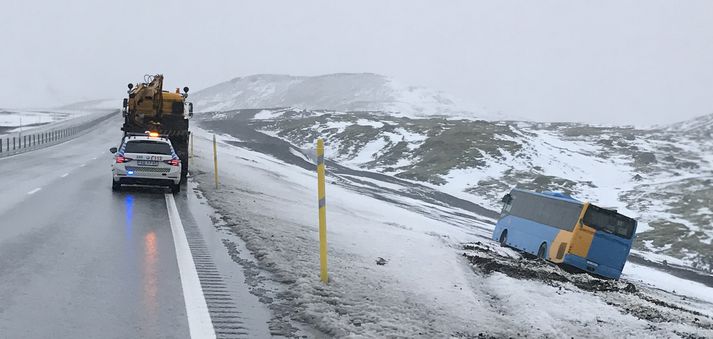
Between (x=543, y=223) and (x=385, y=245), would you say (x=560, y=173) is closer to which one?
(x=543, y=223)

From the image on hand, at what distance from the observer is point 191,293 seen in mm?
7531

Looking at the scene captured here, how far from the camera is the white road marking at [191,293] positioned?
6137 mm

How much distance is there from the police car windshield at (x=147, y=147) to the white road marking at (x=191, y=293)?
7.29 meters

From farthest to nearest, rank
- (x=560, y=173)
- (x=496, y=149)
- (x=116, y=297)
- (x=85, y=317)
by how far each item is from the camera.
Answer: (x=496, y=149) → (x=560, y=173) → (x=116, y=297) → (x=85, y=317)

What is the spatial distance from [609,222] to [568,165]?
4183 centimetres

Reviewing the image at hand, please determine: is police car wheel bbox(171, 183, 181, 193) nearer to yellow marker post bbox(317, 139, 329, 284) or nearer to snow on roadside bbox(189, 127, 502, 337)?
snow on roadside bbox(189, 127, 502, 337)

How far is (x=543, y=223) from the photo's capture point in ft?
88.0

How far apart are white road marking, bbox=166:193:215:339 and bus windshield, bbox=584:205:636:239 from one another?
16.8m

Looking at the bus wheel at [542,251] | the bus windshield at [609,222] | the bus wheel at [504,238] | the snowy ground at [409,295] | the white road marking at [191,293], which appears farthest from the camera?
the bus wheel at [504,238]

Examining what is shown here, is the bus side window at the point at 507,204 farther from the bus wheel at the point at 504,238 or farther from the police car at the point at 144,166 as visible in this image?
the police car at the point at 144,166

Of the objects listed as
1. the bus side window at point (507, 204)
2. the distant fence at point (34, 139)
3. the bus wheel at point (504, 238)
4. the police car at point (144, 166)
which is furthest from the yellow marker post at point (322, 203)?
the distant fence at point (34, 139)

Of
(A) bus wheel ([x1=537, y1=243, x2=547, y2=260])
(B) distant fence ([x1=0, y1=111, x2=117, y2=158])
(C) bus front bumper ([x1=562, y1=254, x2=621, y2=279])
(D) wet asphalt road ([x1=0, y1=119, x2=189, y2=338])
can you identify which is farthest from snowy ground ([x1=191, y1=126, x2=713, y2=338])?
(B) distant fence ([x1=0, y1=111, x2=117, y2=158])

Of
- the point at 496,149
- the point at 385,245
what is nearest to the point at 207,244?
the point at 385,245

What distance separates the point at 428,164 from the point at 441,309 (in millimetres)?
57689
